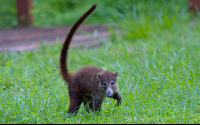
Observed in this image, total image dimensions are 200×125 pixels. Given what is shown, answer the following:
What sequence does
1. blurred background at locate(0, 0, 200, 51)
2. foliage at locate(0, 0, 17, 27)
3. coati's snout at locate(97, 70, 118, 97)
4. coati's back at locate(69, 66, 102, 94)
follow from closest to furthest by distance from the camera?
coati's snout at locate(97, 70, 118, 97) → coati's back at locate(69, 66, 102, 94) → blurred background at locate(0, 0, 200, 51) → foliage at locate(0, 0, 17, 27)

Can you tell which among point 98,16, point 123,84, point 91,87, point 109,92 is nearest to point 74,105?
point 91,87

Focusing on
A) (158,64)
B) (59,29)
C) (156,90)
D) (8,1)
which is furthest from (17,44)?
(8,1)

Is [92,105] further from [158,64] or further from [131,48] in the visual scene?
[131,48]

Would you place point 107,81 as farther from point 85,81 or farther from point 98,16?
point 98,16

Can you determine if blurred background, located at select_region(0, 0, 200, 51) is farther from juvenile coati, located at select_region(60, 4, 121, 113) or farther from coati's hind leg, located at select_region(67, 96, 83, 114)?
coati's hind leg, located at select_region(67, 96, 83, 114)

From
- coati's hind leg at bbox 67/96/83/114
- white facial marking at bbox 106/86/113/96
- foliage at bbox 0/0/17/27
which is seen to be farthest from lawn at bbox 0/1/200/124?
foliage at bbox 0/0/17/27

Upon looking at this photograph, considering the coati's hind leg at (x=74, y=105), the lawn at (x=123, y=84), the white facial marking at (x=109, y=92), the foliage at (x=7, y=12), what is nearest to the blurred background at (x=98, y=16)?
the foliage at (x=7, y=12)

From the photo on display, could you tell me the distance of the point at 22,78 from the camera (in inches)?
176

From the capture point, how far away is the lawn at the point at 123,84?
9.71ft

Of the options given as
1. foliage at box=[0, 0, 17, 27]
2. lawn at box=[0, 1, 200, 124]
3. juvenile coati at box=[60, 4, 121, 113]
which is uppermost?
juvenile coati at box=[60, 4, 121, 113]

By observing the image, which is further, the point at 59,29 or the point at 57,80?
the point at 59,29

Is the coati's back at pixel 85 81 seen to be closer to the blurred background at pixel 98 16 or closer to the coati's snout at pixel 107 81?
the coati's snout at pixel 107 81

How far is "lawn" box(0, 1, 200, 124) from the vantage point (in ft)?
9.71

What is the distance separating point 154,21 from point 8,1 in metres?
8.73
